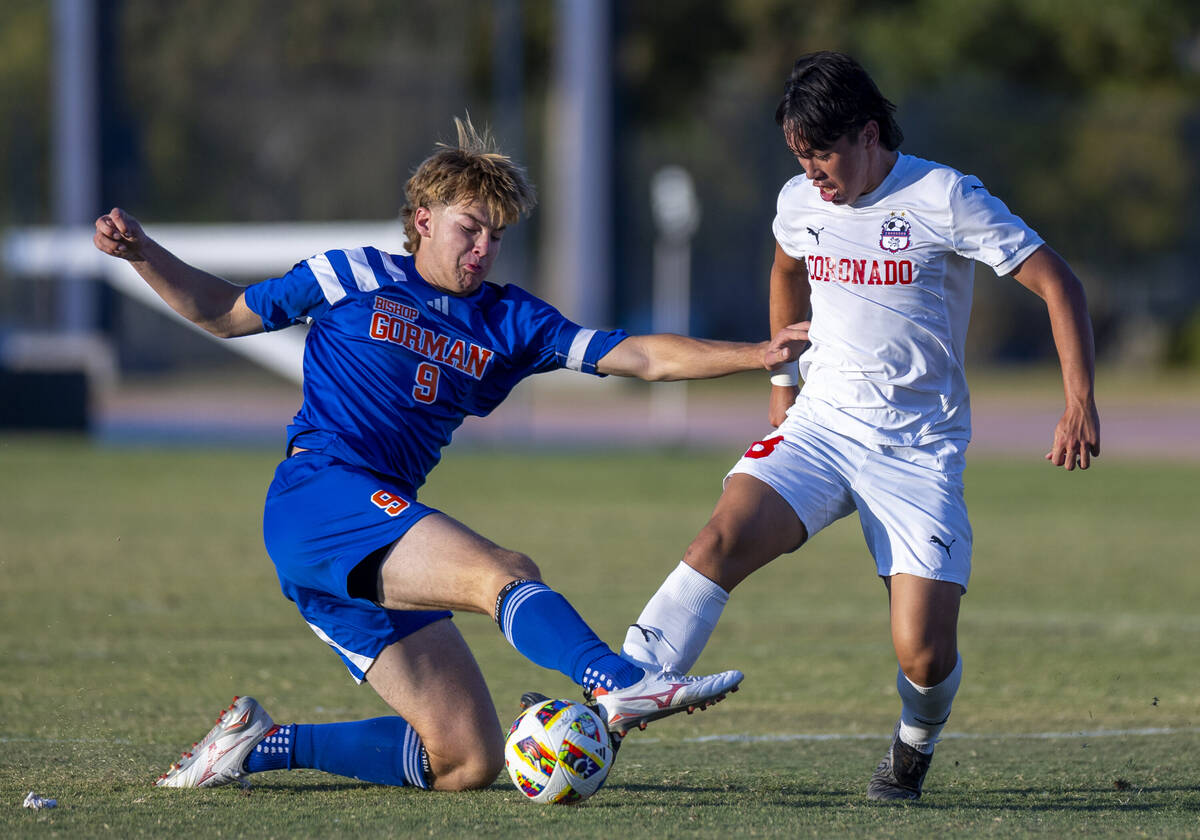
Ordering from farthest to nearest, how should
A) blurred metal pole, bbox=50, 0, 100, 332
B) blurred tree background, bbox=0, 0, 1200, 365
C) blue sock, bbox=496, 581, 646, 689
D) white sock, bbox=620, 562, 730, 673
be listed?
blurred tree background, bbox=0, 0, 1200, 365
blurred metal pole, bbox=50, 0, 100, 332
white sock, bbox=620, 562, 730, 673
blue sock, bbox=496, 581, 646, 689

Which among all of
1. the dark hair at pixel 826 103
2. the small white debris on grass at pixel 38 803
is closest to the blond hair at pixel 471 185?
the dark hair at pixel 826 103

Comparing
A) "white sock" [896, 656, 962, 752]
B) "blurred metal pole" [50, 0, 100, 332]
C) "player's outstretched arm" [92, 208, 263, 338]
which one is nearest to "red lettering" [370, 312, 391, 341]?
"player's outstretched arm" [92, 208, 263, 338]

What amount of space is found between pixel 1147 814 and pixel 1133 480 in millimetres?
13260

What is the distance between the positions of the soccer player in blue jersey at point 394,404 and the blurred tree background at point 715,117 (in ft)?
92.4

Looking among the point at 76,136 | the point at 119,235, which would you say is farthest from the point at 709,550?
the point at 76,136

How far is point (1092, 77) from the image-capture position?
40.5 meters

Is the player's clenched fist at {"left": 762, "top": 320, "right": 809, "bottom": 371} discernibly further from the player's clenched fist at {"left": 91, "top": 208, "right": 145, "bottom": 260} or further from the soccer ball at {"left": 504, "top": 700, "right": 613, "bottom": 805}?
the player's clenched fist at {"left": 91, "top": 208, "right": 145, "bottom": 260}

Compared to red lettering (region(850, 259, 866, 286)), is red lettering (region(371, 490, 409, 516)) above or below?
below

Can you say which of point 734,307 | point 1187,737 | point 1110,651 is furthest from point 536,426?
point 1187,737

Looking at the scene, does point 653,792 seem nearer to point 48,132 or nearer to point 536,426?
point 536,426

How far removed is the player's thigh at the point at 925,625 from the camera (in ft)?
15.6

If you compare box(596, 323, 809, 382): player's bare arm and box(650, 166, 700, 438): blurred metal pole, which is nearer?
box(596, 323, 809, 382): player's bare arm

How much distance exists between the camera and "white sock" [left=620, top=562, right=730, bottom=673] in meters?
4.46

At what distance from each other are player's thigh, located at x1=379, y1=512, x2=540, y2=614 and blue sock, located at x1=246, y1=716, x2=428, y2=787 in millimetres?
763
